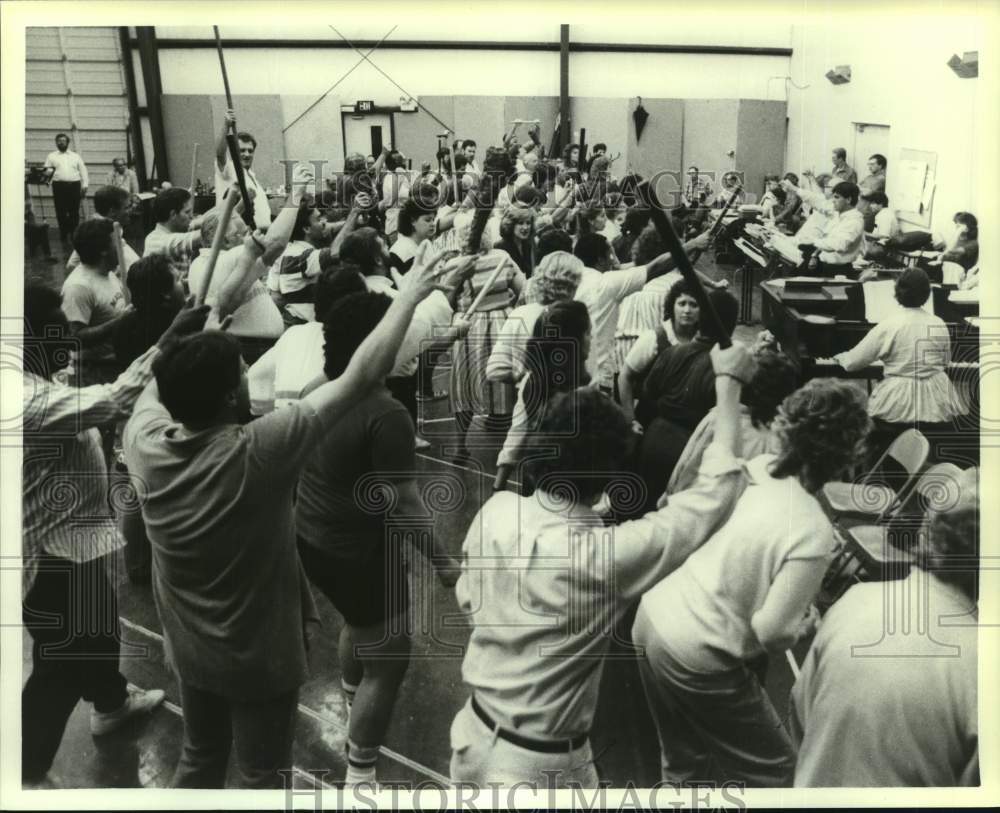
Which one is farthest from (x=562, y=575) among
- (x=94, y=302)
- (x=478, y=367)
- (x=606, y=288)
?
(x=94, y=302)

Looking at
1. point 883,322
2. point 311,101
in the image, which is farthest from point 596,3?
point 883,322

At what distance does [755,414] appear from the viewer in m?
3.52

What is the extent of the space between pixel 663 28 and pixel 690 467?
162 centimetres

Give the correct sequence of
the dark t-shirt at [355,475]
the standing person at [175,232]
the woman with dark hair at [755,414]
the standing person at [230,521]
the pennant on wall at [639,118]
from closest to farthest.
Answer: the standing person at [230,521]
the dark t-shirt at [355,475]
the woman with dark hair at [755,414]
the standing person at [175,232]
the pennant on wall at [639,118]

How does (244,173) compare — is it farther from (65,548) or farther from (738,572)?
(738,572)

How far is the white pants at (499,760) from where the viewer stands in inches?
138

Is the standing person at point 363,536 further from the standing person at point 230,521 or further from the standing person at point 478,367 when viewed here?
the standing person at point 478,367

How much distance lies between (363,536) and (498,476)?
1.72ft

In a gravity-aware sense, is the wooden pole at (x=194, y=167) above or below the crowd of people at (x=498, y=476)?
above

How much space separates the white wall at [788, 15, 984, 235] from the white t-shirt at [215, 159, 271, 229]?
1.96 m

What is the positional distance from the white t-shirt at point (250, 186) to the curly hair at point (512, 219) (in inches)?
33.9

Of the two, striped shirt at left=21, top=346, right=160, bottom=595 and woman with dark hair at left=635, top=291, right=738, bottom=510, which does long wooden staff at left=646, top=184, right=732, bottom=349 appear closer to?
woman with dark hair at left=635, top=291, right=738, bottom=510

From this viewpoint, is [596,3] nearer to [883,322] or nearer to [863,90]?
[863,90]

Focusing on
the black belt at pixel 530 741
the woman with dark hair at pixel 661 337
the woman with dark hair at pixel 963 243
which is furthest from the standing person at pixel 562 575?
the woman with dark hair at pixel 963 243
